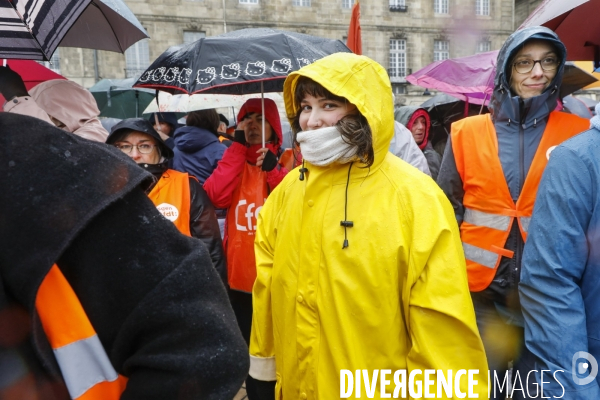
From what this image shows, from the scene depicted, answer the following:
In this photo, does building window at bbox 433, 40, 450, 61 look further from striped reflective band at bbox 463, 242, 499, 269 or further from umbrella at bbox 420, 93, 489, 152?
striped reflective band at bbox 463, 242, 499, 269

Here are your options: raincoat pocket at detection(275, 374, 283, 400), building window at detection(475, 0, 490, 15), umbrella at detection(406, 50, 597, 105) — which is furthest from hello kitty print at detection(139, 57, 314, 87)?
building window at detection(475, 0, 490, 15)

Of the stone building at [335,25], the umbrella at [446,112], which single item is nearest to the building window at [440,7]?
the stone building at [335,25]

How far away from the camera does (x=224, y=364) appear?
87cm

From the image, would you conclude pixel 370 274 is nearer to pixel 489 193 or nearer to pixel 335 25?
pixel 489 193

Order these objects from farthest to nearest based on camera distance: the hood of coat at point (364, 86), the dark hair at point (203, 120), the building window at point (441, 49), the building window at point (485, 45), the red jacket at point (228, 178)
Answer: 1. the building window at point (441, 49)
2. the building window at point (485, 45)
3. the dark hair at point (203, 120)
4. the red jacket at point (228, 178)
5. the hood of coat at point (364, 86)

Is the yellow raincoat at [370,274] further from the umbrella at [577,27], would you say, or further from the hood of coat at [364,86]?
the umbrella at [577,27]

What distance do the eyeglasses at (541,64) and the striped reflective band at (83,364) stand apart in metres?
2.57

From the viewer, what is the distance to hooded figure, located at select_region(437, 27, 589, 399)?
2.48 meters

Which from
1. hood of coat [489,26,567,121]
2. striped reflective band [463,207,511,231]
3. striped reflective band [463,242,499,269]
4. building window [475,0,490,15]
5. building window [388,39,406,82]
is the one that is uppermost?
building window [475,0,490,15]

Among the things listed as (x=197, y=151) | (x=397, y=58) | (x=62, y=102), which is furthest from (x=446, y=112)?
(x=397, y=58)

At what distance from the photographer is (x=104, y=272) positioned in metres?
0.84

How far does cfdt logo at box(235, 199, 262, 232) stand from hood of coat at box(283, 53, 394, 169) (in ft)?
5.29

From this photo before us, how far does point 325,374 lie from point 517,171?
148cm

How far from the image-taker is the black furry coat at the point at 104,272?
80 centimetres
